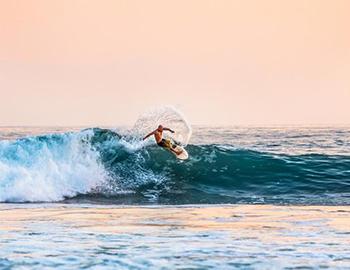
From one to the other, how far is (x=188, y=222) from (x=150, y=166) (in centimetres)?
1228

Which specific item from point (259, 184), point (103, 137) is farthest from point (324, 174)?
point (103, 137)

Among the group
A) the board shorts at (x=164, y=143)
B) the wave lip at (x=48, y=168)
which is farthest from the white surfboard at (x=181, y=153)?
the wave lip at (x=48, y=168)

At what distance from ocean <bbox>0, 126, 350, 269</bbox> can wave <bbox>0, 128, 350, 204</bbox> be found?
0.04 m

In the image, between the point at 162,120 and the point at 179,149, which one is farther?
the point at 162,120

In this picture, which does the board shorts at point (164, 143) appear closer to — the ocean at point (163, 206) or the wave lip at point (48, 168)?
the ocean at point (163, 206)

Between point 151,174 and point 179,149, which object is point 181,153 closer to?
point 179,149

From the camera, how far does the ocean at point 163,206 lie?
9406 mm

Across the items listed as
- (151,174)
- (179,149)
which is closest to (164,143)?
(179,149)

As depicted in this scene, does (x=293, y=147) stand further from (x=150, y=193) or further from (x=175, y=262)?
(x=175, y=262)

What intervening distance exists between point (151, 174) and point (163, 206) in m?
6.81

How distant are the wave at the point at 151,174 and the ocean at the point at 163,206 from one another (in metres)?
0.04

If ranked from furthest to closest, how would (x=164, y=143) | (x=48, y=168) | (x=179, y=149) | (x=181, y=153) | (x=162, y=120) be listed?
(x=162, y=120) < (x=181, y=153) < (x=179, y=149) < (x=48, y=168) < (x=164, y=143)

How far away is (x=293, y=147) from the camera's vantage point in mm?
38031

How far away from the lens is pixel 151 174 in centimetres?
2430
